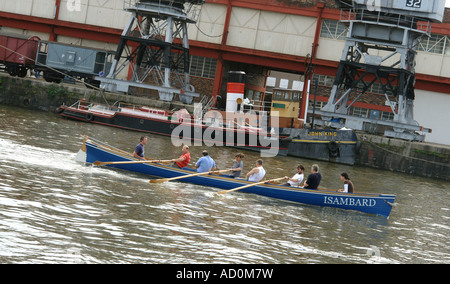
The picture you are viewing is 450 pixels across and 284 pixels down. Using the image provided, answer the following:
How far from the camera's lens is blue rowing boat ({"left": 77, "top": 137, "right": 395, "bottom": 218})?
888 inches

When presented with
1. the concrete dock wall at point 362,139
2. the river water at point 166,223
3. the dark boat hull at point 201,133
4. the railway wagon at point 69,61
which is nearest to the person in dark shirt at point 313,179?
the river water at point 166,223

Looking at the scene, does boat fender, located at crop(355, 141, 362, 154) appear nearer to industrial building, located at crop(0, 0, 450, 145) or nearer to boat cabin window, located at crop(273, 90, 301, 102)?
boat cabin window, located at crop(273, 90, 301, 102)


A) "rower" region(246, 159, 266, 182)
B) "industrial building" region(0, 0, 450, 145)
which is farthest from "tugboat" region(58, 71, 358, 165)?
"rower" region(246, 159, 266, 182)

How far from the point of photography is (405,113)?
41.7 m

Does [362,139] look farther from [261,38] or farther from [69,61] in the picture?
[69,61]

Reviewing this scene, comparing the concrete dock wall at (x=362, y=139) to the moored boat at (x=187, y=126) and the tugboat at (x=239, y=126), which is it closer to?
the tugboat at (x=239, y=126)

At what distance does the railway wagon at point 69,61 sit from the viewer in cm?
4872

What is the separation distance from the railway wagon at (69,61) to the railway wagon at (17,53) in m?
0.65

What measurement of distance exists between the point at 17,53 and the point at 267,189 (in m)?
31.8

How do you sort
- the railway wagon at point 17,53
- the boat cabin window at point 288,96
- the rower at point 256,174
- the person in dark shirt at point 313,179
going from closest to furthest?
the person in dark shirt at point 313,179, the rower at point 256,174, the boat cabin window at point 288,96, the railway wagon at point 17,53

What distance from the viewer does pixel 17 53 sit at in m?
48.3

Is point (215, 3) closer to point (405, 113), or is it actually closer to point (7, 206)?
point (405, 113)
